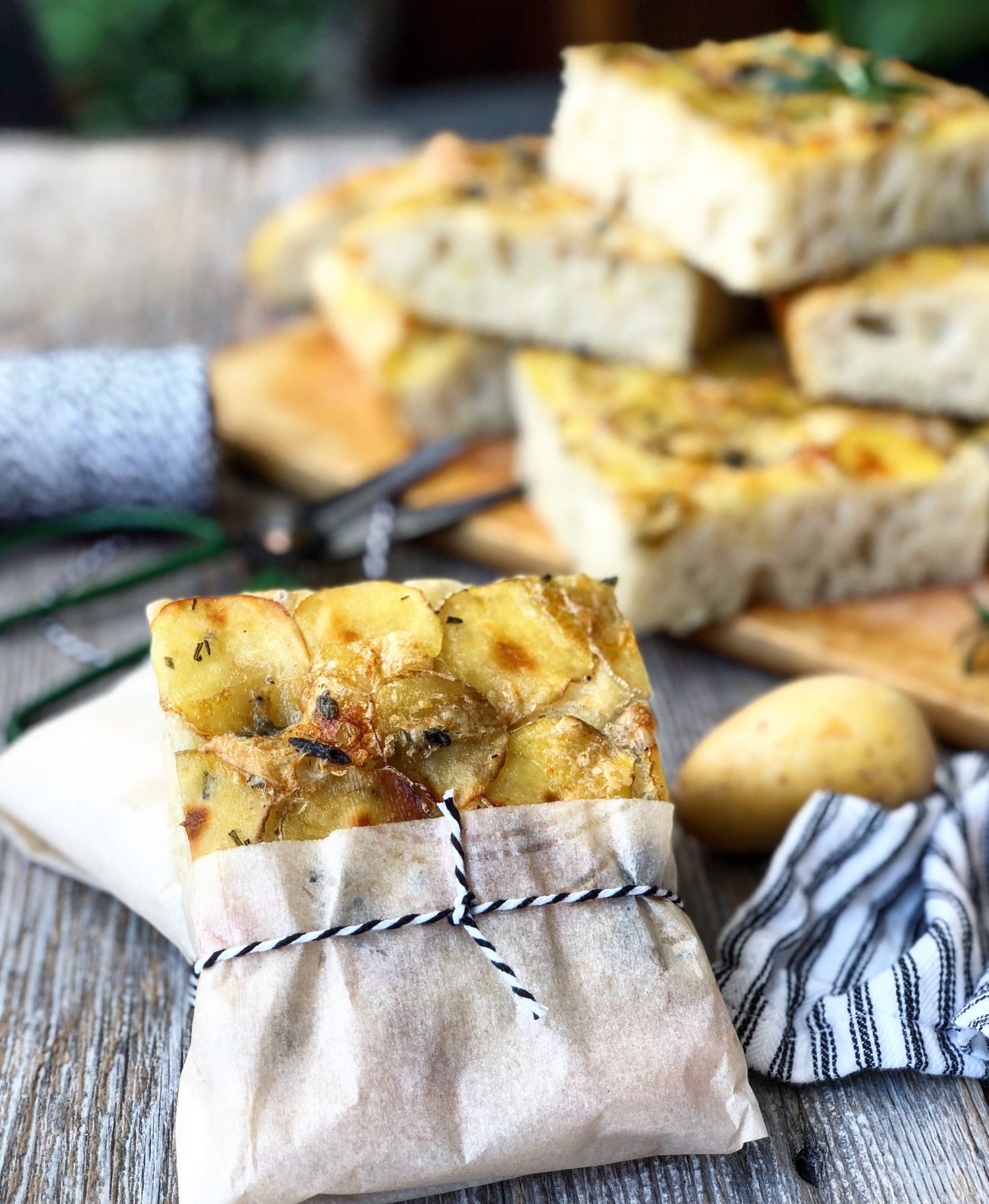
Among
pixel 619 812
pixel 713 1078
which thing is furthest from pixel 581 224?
pixel 713 1078

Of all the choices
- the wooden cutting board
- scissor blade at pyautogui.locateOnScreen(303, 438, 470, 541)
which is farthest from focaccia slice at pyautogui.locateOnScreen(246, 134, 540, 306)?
scissor blade at pyautogui.locateOnScreen(303, 438, 470, 541)

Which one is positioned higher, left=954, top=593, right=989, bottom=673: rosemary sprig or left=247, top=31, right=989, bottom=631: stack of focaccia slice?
left=247, top=31, right=989, bottom=631: stack of focaccia slice

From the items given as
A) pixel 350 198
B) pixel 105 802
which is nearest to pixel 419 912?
pixel 105 802

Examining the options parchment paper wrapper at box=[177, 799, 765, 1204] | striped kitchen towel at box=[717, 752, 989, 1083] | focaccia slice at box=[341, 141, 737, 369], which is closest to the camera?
parchment paper wrapper at box=[177, 799, 765, 1204]

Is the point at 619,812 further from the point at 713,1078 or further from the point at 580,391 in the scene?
the point at 580,391

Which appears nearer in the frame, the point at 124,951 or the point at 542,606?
the point at 542,606

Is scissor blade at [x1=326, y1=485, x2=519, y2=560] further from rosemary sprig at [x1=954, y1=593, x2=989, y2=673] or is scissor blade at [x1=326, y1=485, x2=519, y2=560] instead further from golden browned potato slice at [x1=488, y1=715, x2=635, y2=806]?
golden browned potato slice at [x1=488, y1=715, x2=635, y2=806]

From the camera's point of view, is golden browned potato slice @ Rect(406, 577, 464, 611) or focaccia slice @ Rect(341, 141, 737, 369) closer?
golden browned potato slice @ Rect(406, 577, 464, 611)

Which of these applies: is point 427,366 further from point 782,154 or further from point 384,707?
point 384,707
